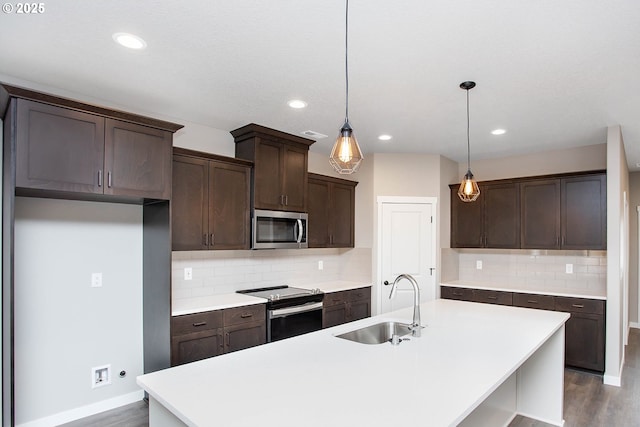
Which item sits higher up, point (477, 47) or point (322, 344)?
point (477, 47)

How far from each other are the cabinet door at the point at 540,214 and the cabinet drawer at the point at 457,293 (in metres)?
0.88

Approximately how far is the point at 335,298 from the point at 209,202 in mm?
1836

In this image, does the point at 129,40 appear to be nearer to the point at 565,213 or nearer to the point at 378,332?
the point at 378,332

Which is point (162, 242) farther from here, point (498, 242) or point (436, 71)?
point (498, 242)

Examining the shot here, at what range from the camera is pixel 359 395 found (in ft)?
4.83

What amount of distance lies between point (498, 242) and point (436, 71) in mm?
3144

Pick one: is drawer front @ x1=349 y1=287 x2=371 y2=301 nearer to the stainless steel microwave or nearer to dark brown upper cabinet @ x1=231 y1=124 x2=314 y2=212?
the stainless steel microwave

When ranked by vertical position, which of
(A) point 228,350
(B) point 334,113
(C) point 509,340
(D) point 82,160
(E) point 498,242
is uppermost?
(B) point 334,113

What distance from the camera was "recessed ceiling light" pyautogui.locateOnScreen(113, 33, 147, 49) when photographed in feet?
6.99

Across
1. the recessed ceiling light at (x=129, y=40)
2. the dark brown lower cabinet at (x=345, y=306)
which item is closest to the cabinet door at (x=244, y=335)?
the dark brown lower cabinet at (x=345, y=306)

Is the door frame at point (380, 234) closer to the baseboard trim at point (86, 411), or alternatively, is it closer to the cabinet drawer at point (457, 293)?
the cabinet drawer at point (457, 293)

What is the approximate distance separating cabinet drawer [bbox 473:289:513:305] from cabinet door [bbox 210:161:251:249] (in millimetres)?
2947

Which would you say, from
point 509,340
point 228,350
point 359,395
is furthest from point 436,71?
point 228,350

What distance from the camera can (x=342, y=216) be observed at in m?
5.05
